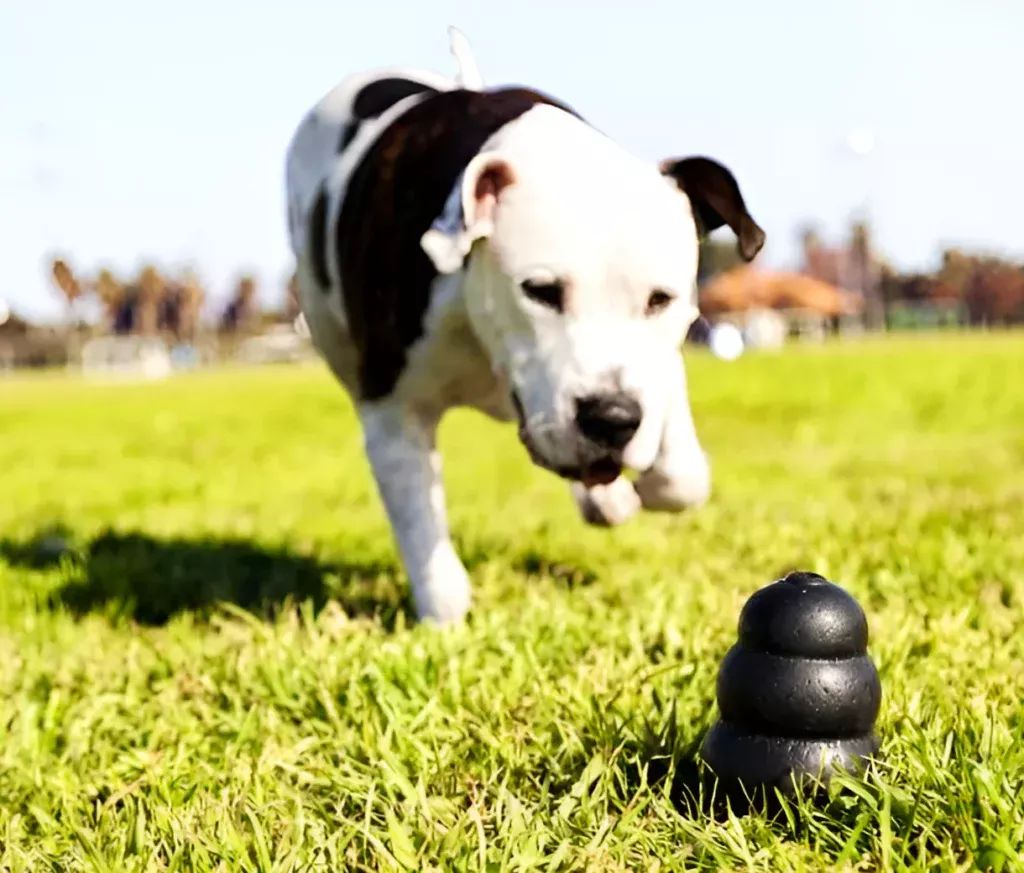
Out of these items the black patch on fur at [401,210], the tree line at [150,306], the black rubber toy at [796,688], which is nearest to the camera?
the black rubber toy at [796,688]

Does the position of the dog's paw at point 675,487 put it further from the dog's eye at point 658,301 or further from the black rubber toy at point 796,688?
the black rubber toy at point 796,688

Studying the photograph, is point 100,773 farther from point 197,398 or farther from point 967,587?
point 197,398

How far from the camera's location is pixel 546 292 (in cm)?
281

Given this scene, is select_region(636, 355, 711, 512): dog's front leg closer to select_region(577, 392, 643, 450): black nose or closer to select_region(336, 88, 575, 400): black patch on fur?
select_region(577, 392, 643, 450): black nose

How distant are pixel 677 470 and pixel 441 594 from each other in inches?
30.3

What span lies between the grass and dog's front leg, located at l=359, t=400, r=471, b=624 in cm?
11

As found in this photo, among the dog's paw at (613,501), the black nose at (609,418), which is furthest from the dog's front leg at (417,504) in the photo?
the black nose at (609,418)

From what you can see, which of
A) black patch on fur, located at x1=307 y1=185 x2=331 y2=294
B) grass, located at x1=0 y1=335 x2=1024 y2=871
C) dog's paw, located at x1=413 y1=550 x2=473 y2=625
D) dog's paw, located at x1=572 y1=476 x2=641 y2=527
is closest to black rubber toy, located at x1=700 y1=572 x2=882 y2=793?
grass, located at x1=0 y1=335 x2=1024 y2=871

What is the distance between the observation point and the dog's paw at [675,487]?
11.3 ft

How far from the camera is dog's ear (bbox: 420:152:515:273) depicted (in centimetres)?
281

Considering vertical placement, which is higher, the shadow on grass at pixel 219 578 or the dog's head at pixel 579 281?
the dog's head at pixel 579 281

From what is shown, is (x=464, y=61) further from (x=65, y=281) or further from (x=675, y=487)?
(x=65, y=281)

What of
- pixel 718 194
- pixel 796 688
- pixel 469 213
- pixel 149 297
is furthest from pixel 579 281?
pixel 149 297

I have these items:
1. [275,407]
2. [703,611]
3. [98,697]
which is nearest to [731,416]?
[275,407]
